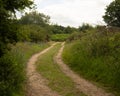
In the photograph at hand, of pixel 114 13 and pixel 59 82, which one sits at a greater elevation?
pixel 114 13

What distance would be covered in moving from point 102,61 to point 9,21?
7809 millimetres

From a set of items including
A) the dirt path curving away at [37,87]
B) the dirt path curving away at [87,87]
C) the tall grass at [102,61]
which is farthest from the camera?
the tall grass at [102,61]

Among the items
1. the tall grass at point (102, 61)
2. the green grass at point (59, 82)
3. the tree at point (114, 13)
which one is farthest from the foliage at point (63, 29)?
the green grass at point (59, 82)

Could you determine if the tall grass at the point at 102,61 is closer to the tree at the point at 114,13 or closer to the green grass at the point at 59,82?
the green grass at the point at 59,82

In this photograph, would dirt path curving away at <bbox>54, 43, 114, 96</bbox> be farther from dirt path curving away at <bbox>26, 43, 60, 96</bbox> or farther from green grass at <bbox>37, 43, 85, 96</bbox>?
dirt path curving away at <bbox>26, 43, 60, 96</bbox>

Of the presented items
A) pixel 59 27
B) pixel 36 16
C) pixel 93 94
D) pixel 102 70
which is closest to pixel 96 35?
pixel 102 70

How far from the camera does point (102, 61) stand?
19219 millimetres

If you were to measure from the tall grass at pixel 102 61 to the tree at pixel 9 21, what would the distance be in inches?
217

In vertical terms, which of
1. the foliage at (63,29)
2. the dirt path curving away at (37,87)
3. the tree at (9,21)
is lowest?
the dirt path curving away at (37,87)

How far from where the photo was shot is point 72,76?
18.5 m

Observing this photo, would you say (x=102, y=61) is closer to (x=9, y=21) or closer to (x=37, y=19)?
(x=9, y=21)

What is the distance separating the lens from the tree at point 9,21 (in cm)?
1303

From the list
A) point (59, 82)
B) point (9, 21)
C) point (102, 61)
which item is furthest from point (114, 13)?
point (9, 21)

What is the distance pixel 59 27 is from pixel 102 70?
111 m
